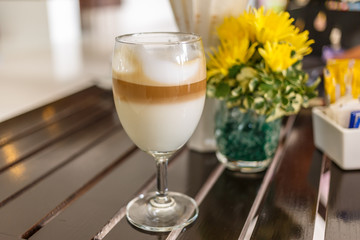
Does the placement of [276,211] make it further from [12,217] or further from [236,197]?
[12,217]

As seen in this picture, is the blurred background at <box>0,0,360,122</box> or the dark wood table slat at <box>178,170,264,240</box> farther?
the blurred background at <box>0,0,360,122</box>

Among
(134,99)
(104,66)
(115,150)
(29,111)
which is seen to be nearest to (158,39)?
(134,99)

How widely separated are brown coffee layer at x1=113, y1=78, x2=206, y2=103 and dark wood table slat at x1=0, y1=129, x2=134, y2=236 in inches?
6.9

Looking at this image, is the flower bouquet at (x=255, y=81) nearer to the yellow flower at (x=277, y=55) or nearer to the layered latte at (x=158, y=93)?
the yellow flower at (x=277, y=55)

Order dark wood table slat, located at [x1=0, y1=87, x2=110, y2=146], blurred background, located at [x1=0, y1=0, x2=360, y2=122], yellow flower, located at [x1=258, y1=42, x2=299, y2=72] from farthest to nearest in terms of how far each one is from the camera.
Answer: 1. blurred background, located at [x1=0, y1=0, x2=360, y2=122]
2. dark wood table slat, located at [x1=0, y1=87, x2=110, y2=146]
3. yellow flower, located at [x1=258, y1=42, x2=299, y2=72]

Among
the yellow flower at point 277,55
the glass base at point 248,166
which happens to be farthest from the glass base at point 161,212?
the yellow flower at point 277,55

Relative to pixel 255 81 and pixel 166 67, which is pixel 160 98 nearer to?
pixel 166 67

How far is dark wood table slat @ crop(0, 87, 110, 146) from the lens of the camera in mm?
823

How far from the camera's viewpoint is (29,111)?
92 centimetres

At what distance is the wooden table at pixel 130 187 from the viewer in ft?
1.81

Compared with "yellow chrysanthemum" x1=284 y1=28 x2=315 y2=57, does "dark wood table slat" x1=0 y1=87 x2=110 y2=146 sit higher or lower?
lower

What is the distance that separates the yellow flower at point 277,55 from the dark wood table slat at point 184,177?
20cm

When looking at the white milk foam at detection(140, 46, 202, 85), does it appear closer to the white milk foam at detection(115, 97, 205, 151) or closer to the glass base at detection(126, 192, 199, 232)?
the white milk foam at detection(115, 97, 205, 151)

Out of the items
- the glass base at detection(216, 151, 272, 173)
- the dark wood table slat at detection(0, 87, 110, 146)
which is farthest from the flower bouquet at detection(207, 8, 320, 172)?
the dark wood table slat at detection(0, 87, 110, 146)
